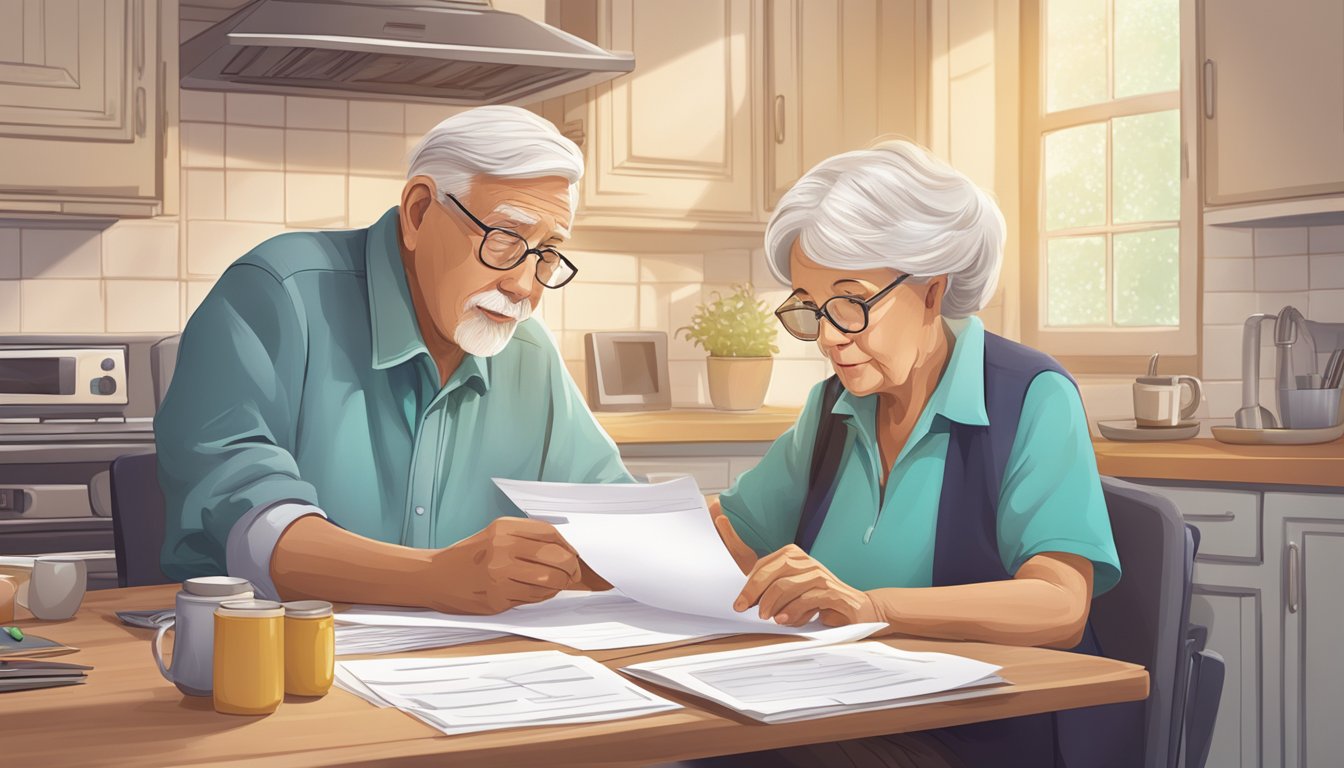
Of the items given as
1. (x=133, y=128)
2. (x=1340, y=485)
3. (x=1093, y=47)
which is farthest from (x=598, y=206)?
(x=1340, y=485)

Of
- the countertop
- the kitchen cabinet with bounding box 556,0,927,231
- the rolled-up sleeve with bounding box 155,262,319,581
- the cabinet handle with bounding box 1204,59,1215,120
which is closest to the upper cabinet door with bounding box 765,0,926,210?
the kitchen cabinet with bounding box 556,0,927,231

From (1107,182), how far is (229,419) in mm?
2979

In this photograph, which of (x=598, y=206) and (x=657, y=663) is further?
(x=598, y=206)

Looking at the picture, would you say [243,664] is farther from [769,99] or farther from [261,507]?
[769,99]

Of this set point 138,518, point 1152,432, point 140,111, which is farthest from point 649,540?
point 140,111

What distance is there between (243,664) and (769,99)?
298 centimetres

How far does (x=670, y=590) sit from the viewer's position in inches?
55.5

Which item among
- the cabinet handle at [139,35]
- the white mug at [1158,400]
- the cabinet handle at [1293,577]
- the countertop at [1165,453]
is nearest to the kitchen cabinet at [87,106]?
the cabinet handle at [139,35]

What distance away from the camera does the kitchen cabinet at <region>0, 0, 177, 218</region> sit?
2.94 metres

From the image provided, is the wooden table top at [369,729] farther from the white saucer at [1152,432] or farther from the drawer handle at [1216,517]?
the white saucer at [1152,432]

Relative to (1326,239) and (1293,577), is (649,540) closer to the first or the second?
(1293,577)

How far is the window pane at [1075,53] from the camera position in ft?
12.6

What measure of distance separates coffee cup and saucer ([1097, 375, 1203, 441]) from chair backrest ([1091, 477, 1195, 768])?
5.55 ft

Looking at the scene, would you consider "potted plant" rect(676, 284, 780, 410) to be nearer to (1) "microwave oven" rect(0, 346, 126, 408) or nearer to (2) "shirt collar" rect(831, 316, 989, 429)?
(1) "microwave oven" rect(0, 346, 126, 408)
